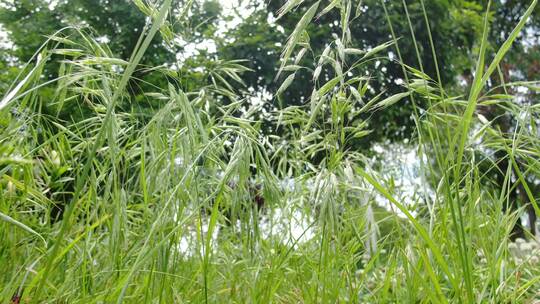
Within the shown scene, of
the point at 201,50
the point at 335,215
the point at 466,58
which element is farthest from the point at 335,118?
the point at 466,58

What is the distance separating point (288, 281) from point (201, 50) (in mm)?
3517

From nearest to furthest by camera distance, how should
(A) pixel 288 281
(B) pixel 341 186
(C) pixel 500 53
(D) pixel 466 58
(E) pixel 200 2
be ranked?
(C) pixel 500 53 < (B) pixel 341 186 < (A) pixel 288 281 < (E) pixel 200 2 < (D) pixel 466 58

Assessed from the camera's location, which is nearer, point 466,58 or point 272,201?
point 272,201

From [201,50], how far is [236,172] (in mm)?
3853

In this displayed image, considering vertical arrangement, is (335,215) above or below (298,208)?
below

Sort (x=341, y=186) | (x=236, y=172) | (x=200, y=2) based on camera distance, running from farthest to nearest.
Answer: (x=200, y=2) → (x=341, y=186) → (x=236, y=172)

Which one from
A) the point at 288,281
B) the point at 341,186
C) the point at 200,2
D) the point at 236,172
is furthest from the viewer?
the point at 200,2

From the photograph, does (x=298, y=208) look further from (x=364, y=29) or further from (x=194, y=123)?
(x=364, y=29)

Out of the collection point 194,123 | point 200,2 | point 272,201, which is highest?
point 200,2

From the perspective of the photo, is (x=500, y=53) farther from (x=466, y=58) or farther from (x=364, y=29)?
(x=466, y=58)

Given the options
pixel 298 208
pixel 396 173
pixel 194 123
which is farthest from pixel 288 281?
pixel 396 173

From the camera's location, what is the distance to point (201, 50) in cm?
473

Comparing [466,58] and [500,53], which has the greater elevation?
[466,58]

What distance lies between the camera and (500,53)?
732 mm
